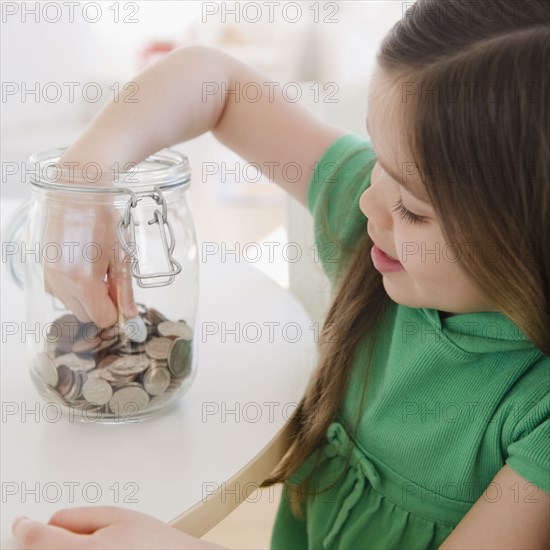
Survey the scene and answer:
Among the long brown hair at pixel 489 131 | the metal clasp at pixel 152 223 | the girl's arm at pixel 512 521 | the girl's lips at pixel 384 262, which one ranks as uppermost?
the long brown hair at pixel 489 131

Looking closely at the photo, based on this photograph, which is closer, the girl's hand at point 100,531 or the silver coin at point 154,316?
the girl's hand at point 100,531

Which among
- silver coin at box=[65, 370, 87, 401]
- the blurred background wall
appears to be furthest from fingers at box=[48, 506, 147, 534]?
the blurred background wall

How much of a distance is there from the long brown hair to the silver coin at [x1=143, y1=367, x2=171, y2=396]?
9cm

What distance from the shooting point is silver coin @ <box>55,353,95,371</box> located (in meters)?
0.57

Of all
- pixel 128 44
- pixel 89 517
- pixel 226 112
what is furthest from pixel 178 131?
pixel 128 44

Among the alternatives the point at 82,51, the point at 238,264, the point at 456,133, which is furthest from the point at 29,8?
the point at 456,133

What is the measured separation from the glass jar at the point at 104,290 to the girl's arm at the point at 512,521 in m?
0.23

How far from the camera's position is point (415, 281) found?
0.61 meters

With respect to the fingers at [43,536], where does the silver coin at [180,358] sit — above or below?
above

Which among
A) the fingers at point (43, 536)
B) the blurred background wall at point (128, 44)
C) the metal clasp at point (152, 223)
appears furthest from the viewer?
the blurred background wall at point (128, 44)

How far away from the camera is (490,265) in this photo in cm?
56

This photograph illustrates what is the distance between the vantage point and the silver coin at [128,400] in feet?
1.88

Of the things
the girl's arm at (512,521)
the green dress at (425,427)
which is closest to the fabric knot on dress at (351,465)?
the green dress at (425,427)

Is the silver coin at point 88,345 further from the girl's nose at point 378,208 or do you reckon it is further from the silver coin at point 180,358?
the girl's nose at point 378,208
